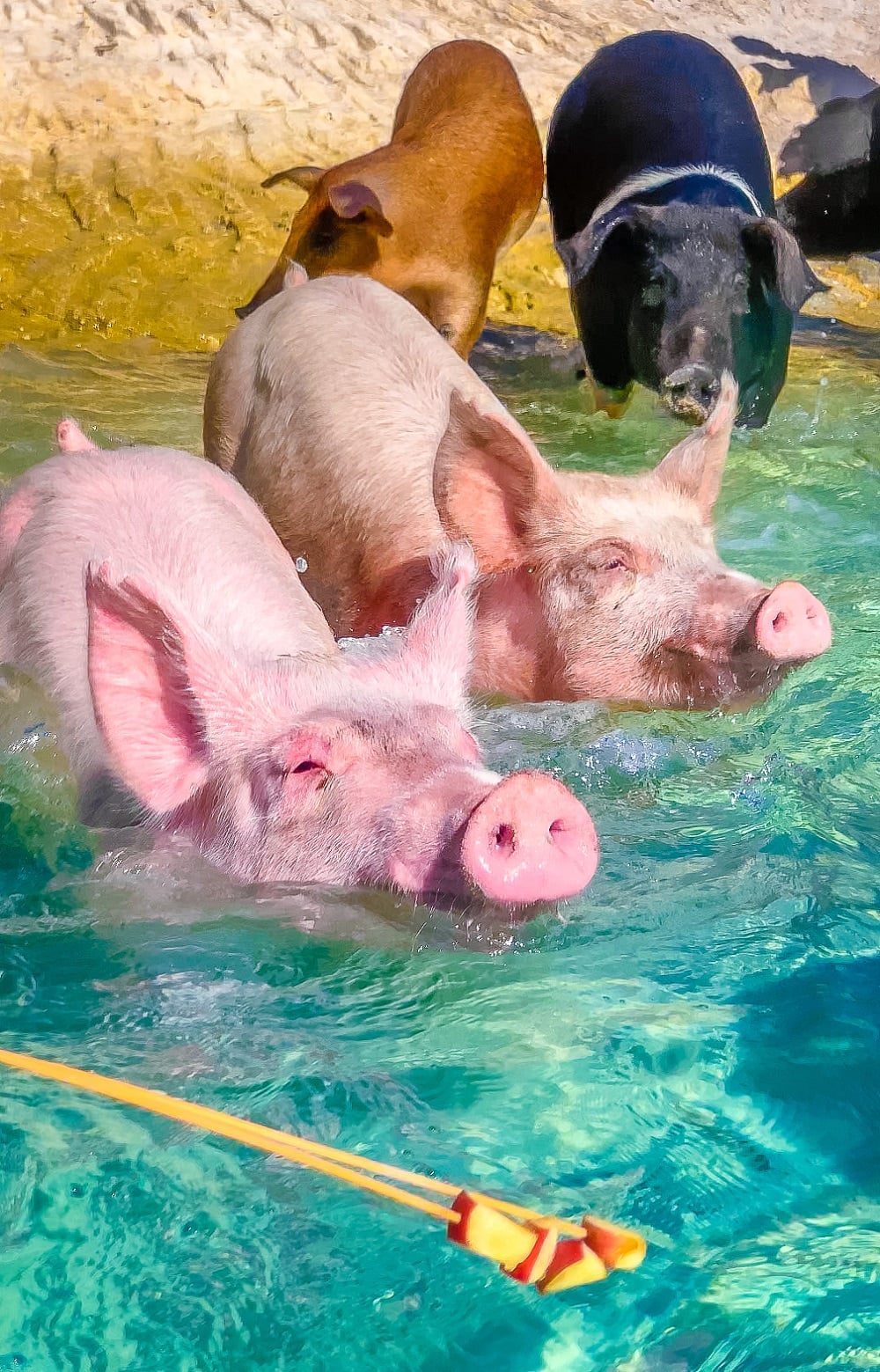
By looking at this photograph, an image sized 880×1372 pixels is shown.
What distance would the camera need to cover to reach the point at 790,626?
3857 millimetres

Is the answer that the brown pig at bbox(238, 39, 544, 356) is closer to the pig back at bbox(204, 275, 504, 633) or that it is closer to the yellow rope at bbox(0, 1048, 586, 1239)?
the pig back at bbox(204, 275, 504, 633)

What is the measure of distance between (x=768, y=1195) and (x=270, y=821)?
1.14 meters

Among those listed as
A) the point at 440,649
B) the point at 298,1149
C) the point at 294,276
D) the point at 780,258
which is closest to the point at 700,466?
the point at 440,649

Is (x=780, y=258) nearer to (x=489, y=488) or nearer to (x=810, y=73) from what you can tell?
(x=489, y=488)

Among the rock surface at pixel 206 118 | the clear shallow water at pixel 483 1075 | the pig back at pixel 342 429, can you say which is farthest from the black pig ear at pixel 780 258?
the rock surface at pixel 206 118

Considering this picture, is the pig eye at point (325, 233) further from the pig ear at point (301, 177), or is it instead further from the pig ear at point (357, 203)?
the pig ear at point (301, 177)

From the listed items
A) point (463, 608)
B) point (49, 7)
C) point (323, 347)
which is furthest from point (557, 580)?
point (49, 7)

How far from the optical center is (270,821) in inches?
121

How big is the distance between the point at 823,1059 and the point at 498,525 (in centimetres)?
191

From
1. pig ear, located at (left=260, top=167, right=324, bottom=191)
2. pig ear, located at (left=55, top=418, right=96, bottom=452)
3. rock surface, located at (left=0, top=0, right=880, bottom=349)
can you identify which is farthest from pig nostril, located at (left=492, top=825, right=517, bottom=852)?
rock surface, located at (left=0, top=0, right=880, bottom=349)

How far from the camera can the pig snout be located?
19.0 ft

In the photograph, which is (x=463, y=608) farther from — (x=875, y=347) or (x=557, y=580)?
(x=875, y=347)

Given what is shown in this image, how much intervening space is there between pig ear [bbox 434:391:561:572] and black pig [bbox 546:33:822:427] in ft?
3.48

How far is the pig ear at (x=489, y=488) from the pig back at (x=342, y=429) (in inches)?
10.1
